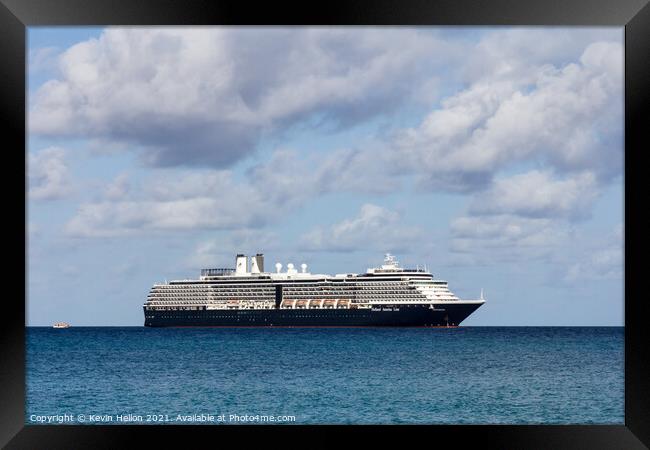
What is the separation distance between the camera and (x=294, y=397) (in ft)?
60.7

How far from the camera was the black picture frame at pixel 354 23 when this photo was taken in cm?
523

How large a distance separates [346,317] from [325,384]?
25364 millimetres

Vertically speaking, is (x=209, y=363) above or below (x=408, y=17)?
below

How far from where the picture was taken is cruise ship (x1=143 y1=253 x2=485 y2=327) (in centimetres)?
4556

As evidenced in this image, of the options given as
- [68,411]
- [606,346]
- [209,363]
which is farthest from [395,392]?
[606,346]

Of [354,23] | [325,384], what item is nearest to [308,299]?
[325,384]

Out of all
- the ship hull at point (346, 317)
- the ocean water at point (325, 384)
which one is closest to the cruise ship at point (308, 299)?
the ship hull at point (346, 317)

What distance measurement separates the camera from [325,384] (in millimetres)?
21109

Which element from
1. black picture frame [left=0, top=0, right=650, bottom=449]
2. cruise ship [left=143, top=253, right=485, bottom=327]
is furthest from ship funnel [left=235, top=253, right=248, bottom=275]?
black picture frame [left=0, top=0, right=650, bottom=449]

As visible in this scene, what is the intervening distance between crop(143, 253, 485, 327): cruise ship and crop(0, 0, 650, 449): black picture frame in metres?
40.0

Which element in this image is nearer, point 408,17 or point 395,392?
point 408,17

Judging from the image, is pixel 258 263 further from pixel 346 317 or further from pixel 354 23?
pixel 354 23

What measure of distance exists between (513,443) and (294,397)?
13498 millimetres
